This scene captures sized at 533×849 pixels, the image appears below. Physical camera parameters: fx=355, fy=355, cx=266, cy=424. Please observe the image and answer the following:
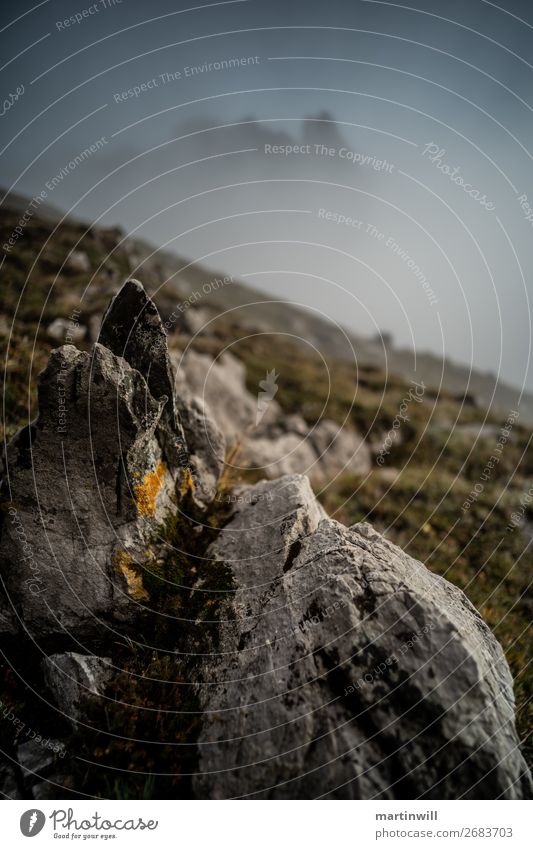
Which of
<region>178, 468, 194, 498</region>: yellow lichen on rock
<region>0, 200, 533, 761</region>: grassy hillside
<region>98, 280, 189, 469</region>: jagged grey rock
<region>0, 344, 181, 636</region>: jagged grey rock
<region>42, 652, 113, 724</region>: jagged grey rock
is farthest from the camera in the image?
<region>0, 200, 533, 761</region>: grassy hillside

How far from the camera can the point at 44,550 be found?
13.7 feet

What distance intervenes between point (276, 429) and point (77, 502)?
10910mm

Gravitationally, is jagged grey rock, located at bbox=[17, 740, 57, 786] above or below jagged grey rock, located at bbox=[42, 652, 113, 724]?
below

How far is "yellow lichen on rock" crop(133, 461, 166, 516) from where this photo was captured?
14.7 feet

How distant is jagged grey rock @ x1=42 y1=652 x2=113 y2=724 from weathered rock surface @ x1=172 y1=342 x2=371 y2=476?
8347mm

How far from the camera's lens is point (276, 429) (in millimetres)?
14867

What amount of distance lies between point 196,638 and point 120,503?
180cm

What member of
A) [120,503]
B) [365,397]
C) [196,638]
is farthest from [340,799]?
[365,397]

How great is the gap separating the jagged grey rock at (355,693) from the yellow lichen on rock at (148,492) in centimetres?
158

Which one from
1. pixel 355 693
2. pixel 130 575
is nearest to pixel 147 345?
pixel 130 575

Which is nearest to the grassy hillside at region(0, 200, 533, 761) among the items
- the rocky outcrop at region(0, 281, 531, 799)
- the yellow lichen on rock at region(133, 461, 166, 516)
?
the rocky outcrop at region(0, 281, 531, 799)

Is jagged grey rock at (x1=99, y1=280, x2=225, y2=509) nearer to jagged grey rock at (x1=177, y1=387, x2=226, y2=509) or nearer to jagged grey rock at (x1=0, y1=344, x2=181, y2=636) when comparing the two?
jagged grey rock at (x1=177, y1=387, x2=226, y2=509)

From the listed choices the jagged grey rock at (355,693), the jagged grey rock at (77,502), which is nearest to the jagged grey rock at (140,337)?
the jagged grey rock at (77,502)

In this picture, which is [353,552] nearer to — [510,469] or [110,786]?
[110,786]
